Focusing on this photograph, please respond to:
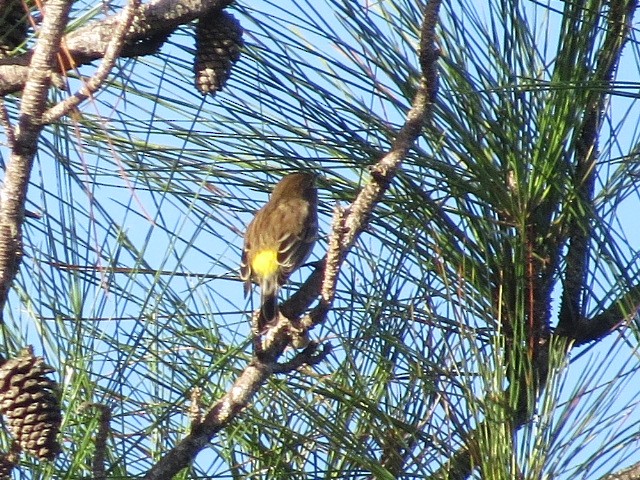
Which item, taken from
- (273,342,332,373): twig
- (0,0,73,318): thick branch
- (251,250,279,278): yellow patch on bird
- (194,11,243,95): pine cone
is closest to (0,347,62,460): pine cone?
(0,0,73,318): thick branch

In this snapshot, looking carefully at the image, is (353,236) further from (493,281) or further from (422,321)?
(422,321)

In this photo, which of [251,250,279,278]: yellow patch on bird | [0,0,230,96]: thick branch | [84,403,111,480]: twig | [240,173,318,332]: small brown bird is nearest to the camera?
[84,403,111,480]: twig

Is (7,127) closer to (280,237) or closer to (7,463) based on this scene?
(7,463)

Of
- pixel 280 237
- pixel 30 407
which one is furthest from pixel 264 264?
pixel 30 407

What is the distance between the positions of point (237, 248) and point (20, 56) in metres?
0.72

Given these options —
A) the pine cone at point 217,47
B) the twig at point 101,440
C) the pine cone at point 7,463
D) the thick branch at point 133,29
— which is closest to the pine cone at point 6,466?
the pine cone at point 7,463

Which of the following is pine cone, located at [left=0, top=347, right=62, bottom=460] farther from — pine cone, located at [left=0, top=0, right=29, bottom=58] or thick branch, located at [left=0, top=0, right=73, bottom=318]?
pine cone, located at [left=0, top=0, right=29, bottom=58]

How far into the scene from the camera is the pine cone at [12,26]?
2504 mm

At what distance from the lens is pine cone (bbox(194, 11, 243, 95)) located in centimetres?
241

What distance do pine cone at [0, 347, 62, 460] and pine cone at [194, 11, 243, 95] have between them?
790 mm

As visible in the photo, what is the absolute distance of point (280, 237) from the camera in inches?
156

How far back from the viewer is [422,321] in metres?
2.60

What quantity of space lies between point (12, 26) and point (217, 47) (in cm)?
50

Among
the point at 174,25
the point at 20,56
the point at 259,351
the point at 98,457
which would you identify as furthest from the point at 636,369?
the point at 20,56
